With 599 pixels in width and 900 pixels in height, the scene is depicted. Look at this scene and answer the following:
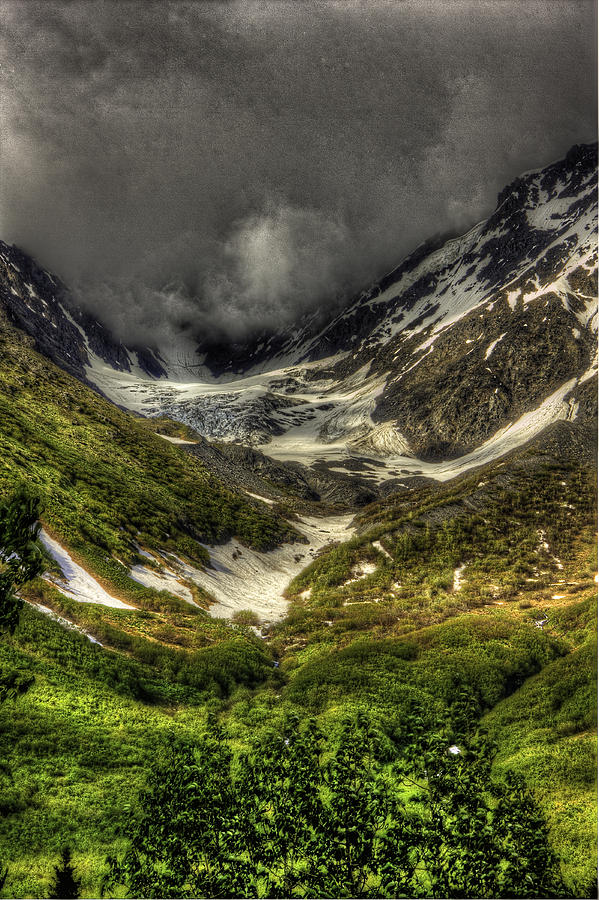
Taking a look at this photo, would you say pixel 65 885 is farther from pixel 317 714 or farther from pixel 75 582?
pixel 75 582

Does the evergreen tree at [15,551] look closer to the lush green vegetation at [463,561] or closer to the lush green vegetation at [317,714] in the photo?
the lush green vegetation at [317,714]

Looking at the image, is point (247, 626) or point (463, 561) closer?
point (247, 626)

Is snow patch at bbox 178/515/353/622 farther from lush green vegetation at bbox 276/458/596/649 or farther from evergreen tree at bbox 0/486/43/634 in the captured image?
evergreen tree at bbox 0/486/43/634

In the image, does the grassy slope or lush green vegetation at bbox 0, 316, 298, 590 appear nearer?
the grassy slope

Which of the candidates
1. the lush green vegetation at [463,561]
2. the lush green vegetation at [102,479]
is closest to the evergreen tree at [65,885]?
the lush green vegetation at [463,561]

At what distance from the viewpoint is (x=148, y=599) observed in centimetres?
2252

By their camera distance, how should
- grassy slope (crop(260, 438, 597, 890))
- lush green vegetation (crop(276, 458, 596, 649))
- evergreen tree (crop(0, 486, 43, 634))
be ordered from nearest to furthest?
evergreen tree (crop(0, 486, 43, 634)) < grassy slope (crop(260, 438, 597, 890)) < lush green vegetation (crop(276, 458, 596, 649))

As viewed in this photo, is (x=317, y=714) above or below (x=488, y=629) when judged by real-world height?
below

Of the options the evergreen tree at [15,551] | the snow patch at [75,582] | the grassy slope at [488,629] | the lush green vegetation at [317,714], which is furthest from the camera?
the snow patch at [75,582]

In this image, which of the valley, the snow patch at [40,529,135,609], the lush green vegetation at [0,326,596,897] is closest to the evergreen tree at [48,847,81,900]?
the lush green vegetation at [0,326,596,897]

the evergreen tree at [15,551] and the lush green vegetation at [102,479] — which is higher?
the lush green vegetation at [102,479]

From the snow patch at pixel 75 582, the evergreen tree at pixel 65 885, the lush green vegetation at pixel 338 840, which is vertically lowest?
the evergreen tree at pixel 65 885

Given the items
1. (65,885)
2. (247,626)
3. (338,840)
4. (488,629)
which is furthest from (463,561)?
(65,885)

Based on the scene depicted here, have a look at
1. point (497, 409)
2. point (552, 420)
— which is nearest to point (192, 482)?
point (552, 420)
